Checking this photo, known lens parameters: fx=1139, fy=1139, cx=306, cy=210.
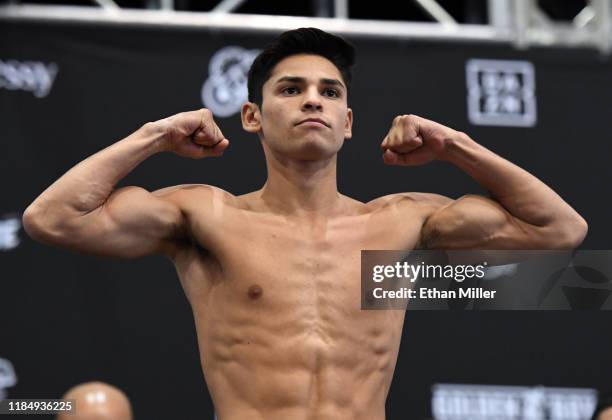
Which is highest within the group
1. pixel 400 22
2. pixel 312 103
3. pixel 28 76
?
pixel 400 22

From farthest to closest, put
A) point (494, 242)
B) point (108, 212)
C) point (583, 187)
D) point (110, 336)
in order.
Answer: point (583, 187) → point (110, 336) → point (494, 242) → point (108, 212)

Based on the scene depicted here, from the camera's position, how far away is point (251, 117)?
3.25 meters

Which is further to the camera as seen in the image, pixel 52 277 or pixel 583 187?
pixel 583 187

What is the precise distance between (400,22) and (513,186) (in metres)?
1.88

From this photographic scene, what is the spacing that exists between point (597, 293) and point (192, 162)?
1618 mm

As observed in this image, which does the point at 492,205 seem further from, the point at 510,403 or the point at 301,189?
the point at 510,403

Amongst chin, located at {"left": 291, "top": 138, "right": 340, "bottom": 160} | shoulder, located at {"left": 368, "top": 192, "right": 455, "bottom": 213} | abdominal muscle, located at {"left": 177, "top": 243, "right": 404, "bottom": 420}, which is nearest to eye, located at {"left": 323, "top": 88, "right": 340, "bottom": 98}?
chin, located at {"left": 291, "top": 138, "right": 340, "bottom": 160}

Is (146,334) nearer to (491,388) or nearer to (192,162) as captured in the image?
(192,162)

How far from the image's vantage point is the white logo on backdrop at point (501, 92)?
4.59 meters

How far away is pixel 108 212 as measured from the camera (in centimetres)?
287

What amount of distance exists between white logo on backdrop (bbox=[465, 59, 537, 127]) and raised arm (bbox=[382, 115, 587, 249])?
5.12 ft

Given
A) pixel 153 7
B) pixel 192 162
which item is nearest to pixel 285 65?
pixel 192 162

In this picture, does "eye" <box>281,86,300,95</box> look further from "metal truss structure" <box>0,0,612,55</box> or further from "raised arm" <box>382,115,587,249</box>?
"metal truss structure" <box>0,0,612,55</box>

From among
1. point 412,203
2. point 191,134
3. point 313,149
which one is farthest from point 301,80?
point 412,203
